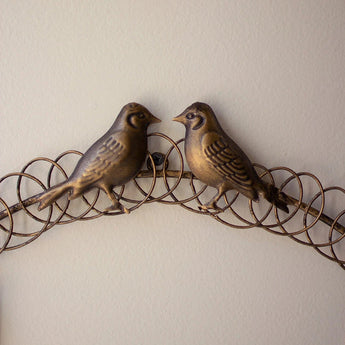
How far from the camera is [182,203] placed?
53 centimetres

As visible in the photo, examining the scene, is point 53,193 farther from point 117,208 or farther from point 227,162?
point 227,162

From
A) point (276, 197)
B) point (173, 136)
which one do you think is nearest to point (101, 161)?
point (173, 136)

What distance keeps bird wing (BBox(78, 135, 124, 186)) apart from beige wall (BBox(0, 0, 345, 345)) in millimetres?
57

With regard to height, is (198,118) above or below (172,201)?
above

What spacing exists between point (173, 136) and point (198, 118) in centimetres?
6

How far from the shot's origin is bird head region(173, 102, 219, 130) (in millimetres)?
504

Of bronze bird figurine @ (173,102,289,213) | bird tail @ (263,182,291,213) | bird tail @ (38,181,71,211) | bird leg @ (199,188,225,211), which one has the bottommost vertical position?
bird tail @ (38,181,71,211)

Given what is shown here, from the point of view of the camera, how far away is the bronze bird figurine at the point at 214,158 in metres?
0.50

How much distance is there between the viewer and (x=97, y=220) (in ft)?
1.80

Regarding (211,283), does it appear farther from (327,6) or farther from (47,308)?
A: (327,6)

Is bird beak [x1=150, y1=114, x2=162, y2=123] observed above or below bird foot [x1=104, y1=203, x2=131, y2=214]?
above

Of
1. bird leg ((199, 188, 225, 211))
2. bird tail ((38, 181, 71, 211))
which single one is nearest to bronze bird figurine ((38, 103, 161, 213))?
bird tail ((38, 181, 71, 211))

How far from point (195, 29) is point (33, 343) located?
0.50 metres

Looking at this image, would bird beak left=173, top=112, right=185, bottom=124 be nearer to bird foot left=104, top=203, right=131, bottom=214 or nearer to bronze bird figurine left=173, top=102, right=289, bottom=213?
bronze bird figurine left=173, top=102, right=289, bottom=213
